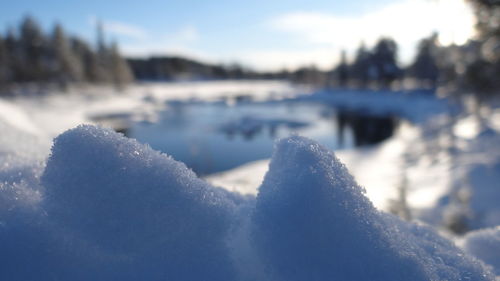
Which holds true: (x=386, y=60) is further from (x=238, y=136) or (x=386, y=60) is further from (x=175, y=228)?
(x=175, y=228)

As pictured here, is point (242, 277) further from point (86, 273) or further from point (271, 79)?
point (271, 79)

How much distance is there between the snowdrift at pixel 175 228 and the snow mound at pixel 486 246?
1.78 ft

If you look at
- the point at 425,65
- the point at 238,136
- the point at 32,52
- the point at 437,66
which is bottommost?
the point at 238,136

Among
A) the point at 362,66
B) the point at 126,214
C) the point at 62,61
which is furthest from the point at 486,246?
the point at 362,66

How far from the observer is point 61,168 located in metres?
1.09

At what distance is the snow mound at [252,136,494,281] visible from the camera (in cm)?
105

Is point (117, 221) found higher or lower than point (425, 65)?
lower

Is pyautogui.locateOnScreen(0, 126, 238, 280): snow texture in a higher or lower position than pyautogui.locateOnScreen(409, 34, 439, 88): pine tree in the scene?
lower

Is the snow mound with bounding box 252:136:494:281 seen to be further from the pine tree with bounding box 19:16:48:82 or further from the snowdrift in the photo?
the pine tree with bounding box 19:16:48:82

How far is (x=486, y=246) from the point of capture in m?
1.68

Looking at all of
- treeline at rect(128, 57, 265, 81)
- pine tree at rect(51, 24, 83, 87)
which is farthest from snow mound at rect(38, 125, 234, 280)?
treeline at rect(128, 57, 265, 81)

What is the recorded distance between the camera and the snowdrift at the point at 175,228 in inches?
39.8

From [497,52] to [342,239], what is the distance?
10.4m

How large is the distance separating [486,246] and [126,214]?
79.5 inches
